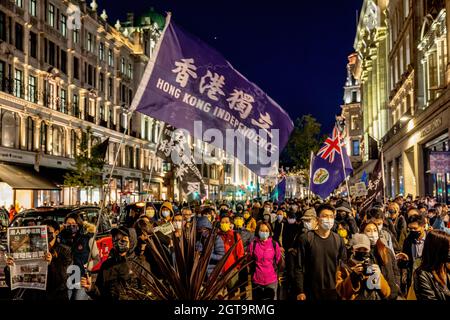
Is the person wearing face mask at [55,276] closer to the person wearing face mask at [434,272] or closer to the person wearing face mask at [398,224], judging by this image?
the person wearing face mask at [434,272]

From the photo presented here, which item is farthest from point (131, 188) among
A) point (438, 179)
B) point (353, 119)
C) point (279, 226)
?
point (353, 119)

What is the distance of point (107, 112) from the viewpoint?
179 ft

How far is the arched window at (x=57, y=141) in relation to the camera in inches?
1678

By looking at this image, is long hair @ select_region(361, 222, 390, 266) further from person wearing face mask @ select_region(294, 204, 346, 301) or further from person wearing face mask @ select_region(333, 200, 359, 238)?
person wearing face mask @ select_region(333, 200, 359, 238)

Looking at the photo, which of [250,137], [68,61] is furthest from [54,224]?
[68,61]

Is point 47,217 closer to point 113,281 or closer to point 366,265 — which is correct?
point 113,281

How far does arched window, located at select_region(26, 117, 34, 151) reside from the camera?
3844 centimetres

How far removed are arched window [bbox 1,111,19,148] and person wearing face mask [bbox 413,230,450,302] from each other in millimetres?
33973

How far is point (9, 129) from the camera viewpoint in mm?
36125

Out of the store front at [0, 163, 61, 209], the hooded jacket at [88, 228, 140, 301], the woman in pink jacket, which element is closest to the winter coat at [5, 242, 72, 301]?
the hooded jacket at [88, 228, 140, 301]

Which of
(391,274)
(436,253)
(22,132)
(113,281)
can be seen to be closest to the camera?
(436,253)

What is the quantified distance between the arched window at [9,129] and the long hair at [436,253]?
34.0 meters

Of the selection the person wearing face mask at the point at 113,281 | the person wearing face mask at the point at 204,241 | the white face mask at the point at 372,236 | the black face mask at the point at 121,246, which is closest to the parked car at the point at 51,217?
the person wearing face mask at the point at 204,241

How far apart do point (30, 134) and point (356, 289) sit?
36.4 m
